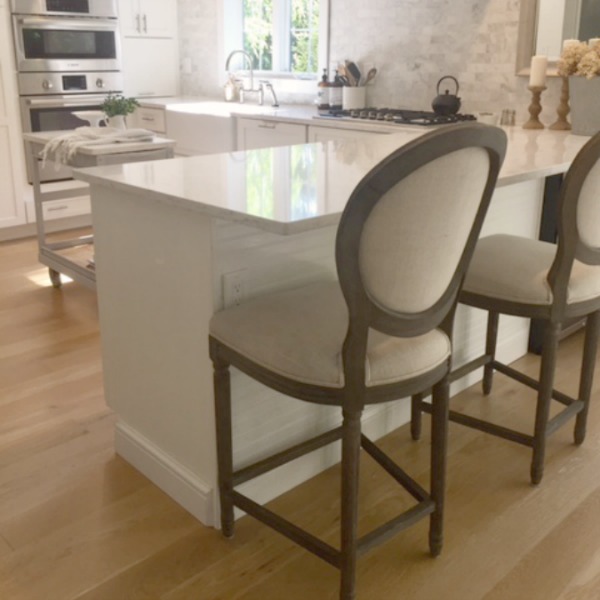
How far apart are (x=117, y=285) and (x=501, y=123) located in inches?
105

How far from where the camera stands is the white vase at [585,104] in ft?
9.30

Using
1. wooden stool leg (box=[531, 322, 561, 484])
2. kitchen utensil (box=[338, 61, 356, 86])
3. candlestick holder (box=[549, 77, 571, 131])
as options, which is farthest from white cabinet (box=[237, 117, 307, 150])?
wooden stool leg (box=[531, 322, 561, 484])

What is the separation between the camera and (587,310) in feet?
6.96

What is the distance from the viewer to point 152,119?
5.34 m

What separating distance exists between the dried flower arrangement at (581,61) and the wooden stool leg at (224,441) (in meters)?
2.02

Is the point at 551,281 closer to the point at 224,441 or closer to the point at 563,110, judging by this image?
the point at 224,441

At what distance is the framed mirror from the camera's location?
11.5ft

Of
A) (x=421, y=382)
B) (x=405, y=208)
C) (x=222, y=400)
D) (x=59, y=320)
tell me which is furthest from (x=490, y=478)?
(x=59, y=320)

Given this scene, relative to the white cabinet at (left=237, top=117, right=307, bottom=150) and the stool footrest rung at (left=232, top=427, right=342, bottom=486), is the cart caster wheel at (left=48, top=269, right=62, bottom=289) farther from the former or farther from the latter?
the stool footrest rung at (left=232, top=427, right=342, bottom=486)

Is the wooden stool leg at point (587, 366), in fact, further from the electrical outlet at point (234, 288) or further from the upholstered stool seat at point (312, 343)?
the electrical outlet at point (234, 288)

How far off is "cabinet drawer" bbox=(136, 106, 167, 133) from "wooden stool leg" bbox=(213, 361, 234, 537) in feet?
12.6

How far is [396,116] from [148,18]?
2.58 m

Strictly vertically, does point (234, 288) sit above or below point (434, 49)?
below

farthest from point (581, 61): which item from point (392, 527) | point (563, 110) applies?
point (392, 527)
